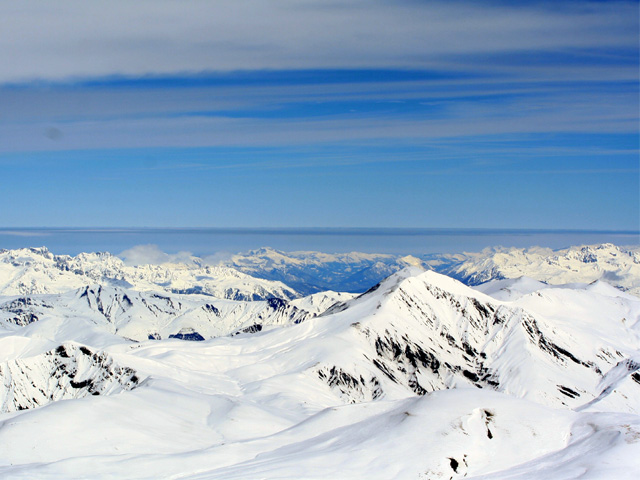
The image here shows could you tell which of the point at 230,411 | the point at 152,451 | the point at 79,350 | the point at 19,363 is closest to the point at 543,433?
the point at 152,451

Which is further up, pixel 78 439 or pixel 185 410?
pixel 78 439

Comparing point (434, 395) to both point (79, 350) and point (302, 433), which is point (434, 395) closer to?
point (302, 433)

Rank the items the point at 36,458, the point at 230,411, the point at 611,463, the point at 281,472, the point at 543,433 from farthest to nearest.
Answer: the point at 230,411 < the point at 36,458 < the point at 543,433 < the point at 281,472 < the point at 611,463

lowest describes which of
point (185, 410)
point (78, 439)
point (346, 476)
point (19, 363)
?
point (19, 363)

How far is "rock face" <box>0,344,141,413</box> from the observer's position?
183 m

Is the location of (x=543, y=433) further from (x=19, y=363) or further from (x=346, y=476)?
(x=19, y=363)

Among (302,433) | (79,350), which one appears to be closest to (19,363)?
(79,350)

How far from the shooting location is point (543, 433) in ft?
261

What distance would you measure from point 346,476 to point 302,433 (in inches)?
1076

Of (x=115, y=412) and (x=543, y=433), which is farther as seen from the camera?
(x=115, y=412)

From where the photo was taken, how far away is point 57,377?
7633 inches

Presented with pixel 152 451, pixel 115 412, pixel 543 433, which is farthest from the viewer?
pixel 115 412

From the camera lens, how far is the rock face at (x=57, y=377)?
183 m

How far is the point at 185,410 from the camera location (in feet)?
409
